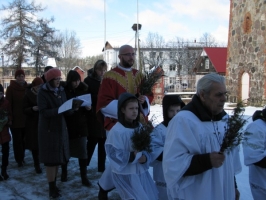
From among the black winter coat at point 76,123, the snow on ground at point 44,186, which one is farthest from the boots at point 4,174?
the black winter coat at point 76,123

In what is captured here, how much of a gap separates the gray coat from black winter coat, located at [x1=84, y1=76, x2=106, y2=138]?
1.08 meters

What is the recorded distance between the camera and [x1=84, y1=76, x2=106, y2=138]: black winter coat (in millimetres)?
5719

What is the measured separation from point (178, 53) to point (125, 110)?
5524cm

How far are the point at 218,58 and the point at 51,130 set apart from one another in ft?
94.2

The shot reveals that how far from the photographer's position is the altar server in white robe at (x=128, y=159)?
350 centimetres

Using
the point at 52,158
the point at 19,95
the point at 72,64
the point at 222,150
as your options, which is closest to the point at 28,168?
the point at 19,95

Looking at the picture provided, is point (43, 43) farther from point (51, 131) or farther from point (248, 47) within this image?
point (51, 131)

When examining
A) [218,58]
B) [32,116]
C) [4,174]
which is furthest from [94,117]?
[218,58]

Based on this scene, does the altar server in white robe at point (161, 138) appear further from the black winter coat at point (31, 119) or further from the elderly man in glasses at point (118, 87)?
the black winter coat at point (31, 119)

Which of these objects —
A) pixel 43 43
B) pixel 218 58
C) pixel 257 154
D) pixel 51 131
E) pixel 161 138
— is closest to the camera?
pixel 257 154

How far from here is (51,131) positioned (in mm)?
4531

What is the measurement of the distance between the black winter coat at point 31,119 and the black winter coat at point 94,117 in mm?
979

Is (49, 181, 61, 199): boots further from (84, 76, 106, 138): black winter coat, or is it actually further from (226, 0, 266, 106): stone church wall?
(226, 0, 266, 106): stone church wall

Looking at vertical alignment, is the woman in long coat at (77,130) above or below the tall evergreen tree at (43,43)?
below
